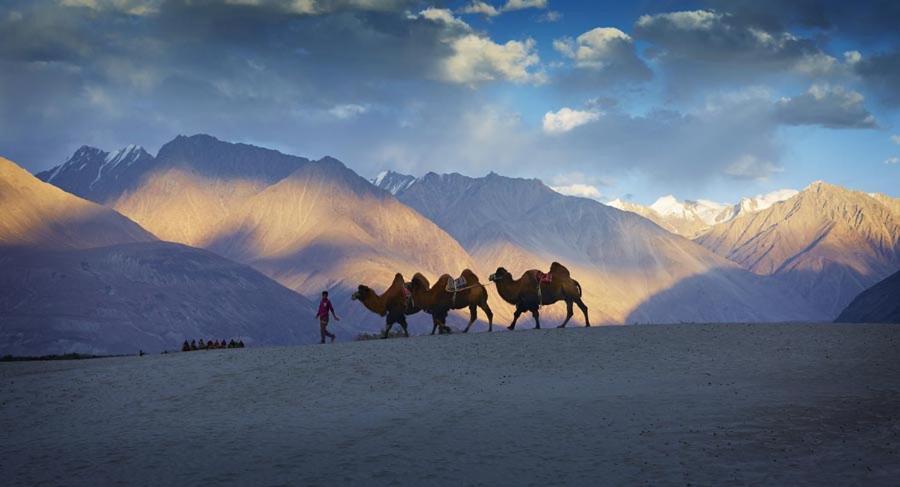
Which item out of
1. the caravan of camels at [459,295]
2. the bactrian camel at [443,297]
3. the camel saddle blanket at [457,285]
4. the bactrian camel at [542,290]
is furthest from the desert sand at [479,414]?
the camel saddle blanket at [457,285]

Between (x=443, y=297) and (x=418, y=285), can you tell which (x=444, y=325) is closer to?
(x=443, y=297)

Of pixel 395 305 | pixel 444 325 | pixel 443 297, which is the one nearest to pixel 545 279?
pixel 443 297

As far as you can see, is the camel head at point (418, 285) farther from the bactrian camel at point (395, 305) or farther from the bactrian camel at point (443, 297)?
the bactrian camel at point (395, 305)

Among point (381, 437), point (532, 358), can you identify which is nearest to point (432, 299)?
point (532, 358)

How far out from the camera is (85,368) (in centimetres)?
2775

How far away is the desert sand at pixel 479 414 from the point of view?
46.5 ft

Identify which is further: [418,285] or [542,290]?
[418,285]

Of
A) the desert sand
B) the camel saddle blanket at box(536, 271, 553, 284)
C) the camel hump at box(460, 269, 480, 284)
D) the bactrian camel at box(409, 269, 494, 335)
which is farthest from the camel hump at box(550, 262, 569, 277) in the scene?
the desert sand

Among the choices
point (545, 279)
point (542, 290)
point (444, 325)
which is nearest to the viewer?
point (545, 279)

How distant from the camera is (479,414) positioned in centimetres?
1841

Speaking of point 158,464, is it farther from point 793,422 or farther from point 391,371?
point 793,422

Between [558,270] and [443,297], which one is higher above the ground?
[558,270]

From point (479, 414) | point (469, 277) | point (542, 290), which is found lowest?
point (479, 414)

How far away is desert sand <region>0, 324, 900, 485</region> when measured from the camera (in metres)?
14.2
